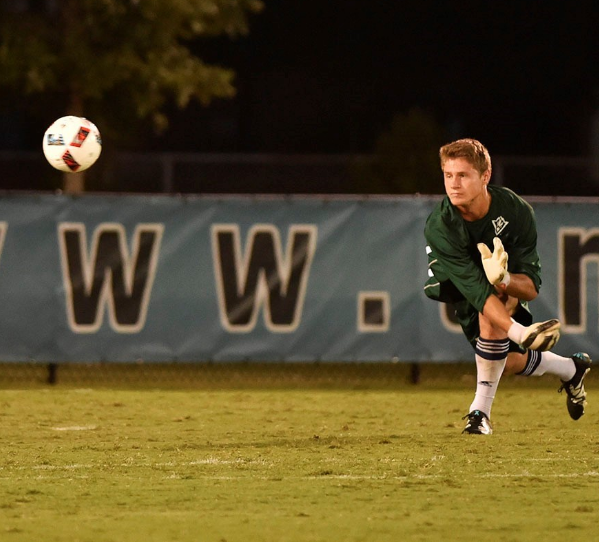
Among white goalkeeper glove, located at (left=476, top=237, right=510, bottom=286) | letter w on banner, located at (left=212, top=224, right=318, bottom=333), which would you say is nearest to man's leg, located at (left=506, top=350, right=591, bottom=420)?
white goalkeeper glove, located at (left=476, top=237, right=510, bottom=286)

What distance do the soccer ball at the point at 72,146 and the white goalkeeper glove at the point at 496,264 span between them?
13.2 ft

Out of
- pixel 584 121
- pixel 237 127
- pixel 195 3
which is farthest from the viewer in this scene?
pixel 237 127

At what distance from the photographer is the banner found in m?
13.2

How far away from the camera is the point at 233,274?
1327 cm

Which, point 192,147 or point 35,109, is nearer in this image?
point 35,109

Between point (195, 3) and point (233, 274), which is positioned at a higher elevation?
point (195, 3)

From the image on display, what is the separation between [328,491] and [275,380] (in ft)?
23.3

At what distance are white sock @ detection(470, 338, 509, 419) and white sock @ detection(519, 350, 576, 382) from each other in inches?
10.9

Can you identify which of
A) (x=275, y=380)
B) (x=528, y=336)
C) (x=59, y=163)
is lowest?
(x=275, y=380)

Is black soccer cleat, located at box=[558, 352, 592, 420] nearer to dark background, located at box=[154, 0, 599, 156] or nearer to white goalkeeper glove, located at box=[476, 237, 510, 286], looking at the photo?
white goalkeeper glove, located at box=[476, 237, 510, 286]

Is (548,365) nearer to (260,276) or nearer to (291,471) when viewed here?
(291,471)

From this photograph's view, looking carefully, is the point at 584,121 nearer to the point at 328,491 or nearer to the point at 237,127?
the point at 237,127

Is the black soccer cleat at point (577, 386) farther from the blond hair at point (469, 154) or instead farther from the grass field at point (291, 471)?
the blond hair at point (469, 154)

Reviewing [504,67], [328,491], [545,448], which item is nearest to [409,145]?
[504,67]
